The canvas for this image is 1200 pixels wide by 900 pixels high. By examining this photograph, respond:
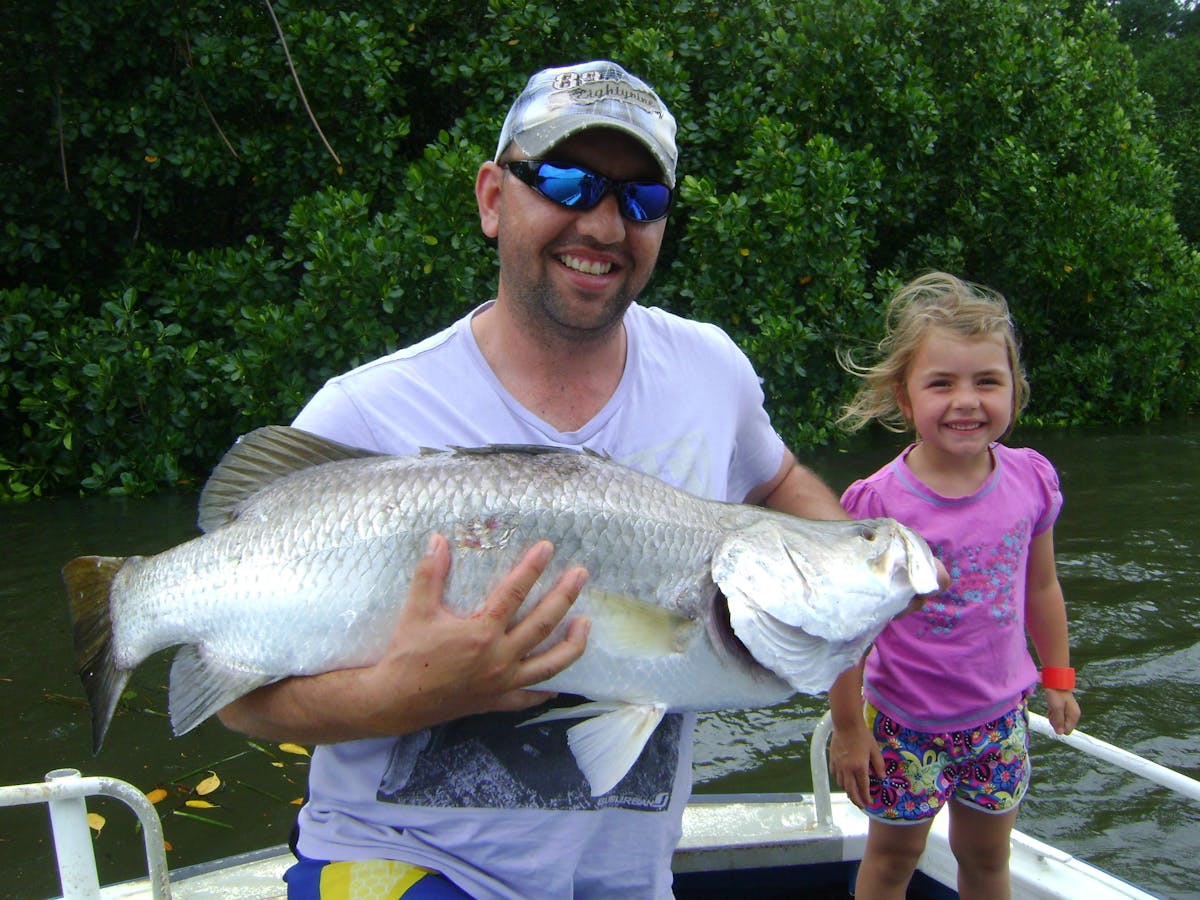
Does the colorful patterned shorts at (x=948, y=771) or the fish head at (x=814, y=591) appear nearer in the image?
the fish head at (x=814, y=591)

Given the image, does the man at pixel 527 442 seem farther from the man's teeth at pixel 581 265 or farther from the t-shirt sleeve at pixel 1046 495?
the t-shirt sleeve at pixel 1046 495

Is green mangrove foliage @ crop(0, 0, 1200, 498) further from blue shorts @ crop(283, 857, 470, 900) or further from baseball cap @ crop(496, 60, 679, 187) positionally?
blue shorts @ crop(283, 857, 470, 900)

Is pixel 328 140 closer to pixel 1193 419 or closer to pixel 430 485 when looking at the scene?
pixel 430 485

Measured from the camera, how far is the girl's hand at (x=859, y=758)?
2539 mm

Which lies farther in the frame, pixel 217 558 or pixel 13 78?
pixel 13 78

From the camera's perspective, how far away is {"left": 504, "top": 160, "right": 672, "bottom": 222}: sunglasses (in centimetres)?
197

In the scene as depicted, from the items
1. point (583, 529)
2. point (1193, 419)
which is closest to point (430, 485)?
point (583, 529)

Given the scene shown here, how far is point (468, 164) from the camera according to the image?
7.94 metres

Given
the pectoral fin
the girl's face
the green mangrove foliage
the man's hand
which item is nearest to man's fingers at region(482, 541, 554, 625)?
the man's hand

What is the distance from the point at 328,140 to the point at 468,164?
189cm

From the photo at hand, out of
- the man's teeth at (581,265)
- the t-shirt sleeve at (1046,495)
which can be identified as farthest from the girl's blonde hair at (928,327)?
the man's teeth at (581,265)

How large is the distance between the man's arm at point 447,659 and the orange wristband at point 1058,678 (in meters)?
1.67

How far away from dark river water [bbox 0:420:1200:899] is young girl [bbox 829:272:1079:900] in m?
2.07

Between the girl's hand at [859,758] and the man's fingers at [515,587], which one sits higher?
the man's fingers at [515,587]
